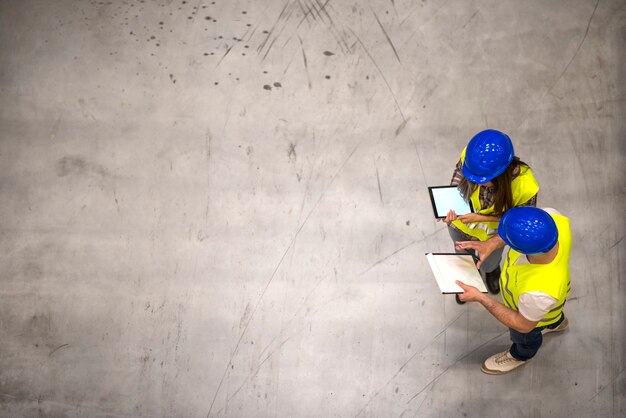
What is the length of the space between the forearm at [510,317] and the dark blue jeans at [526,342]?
328 millimetres

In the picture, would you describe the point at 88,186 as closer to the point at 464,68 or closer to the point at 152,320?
the point at 152,320

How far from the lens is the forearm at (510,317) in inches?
90.9

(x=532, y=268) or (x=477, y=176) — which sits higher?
(x=477, y=176)

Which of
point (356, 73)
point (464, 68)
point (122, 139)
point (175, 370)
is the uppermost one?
point (464, 68)

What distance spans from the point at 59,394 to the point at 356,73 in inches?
115

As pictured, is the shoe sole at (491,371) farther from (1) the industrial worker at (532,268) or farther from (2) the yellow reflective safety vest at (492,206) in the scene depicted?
(2) the yellow reflective safety vest at (492,206)

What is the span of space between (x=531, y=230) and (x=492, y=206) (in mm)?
410

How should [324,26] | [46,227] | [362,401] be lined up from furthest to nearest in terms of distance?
1. [324,26]
2. [46,227]
3. [362,401]

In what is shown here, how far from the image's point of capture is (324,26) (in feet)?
12.3

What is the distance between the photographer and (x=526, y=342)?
272 centimetres

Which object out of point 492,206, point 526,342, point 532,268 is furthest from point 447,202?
point 526,342

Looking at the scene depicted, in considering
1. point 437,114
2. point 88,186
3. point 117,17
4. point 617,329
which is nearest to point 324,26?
point 437,114

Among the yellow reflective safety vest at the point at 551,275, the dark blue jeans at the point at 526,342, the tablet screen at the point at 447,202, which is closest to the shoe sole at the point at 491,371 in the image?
the dark blue jeans at the point at 526,342

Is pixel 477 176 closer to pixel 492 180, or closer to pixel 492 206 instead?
pixel 492 180
